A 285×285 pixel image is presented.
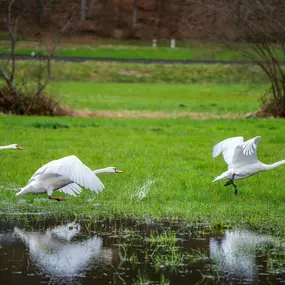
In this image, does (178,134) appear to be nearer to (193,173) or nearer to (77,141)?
(77,141)

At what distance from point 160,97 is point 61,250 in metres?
25.4

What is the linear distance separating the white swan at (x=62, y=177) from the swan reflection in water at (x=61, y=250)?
0.72 metres

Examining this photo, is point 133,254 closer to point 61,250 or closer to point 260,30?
point 61,250

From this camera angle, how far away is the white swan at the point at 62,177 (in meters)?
11.2

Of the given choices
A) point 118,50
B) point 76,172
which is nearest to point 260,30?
point 76,172

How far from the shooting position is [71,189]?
12445 mm

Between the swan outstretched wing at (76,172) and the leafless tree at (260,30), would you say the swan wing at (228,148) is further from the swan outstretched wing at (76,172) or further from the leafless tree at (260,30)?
the leafless tree at (260,30)

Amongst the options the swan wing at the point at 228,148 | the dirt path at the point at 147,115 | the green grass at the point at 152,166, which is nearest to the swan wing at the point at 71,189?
the green grass at the point at 152,166

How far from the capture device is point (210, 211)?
455 inches

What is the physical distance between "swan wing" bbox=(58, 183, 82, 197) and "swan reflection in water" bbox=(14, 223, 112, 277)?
1680mm

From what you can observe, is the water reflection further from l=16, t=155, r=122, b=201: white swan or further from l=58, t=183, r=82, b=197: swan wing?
l=58, t=183, r=82, b=197: swan wing

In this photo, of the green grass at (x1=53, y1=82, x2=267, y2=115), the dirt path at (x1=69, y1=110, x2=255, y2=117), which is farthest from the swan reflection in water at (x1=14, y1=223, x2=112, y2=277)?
the green grass at (x1=53, y1=82, x2=267, y2=115)

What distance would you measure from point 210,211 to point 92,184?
174cm

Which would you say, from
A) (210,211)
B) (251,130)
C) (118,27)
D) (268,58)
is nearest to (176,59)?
(118,27)
